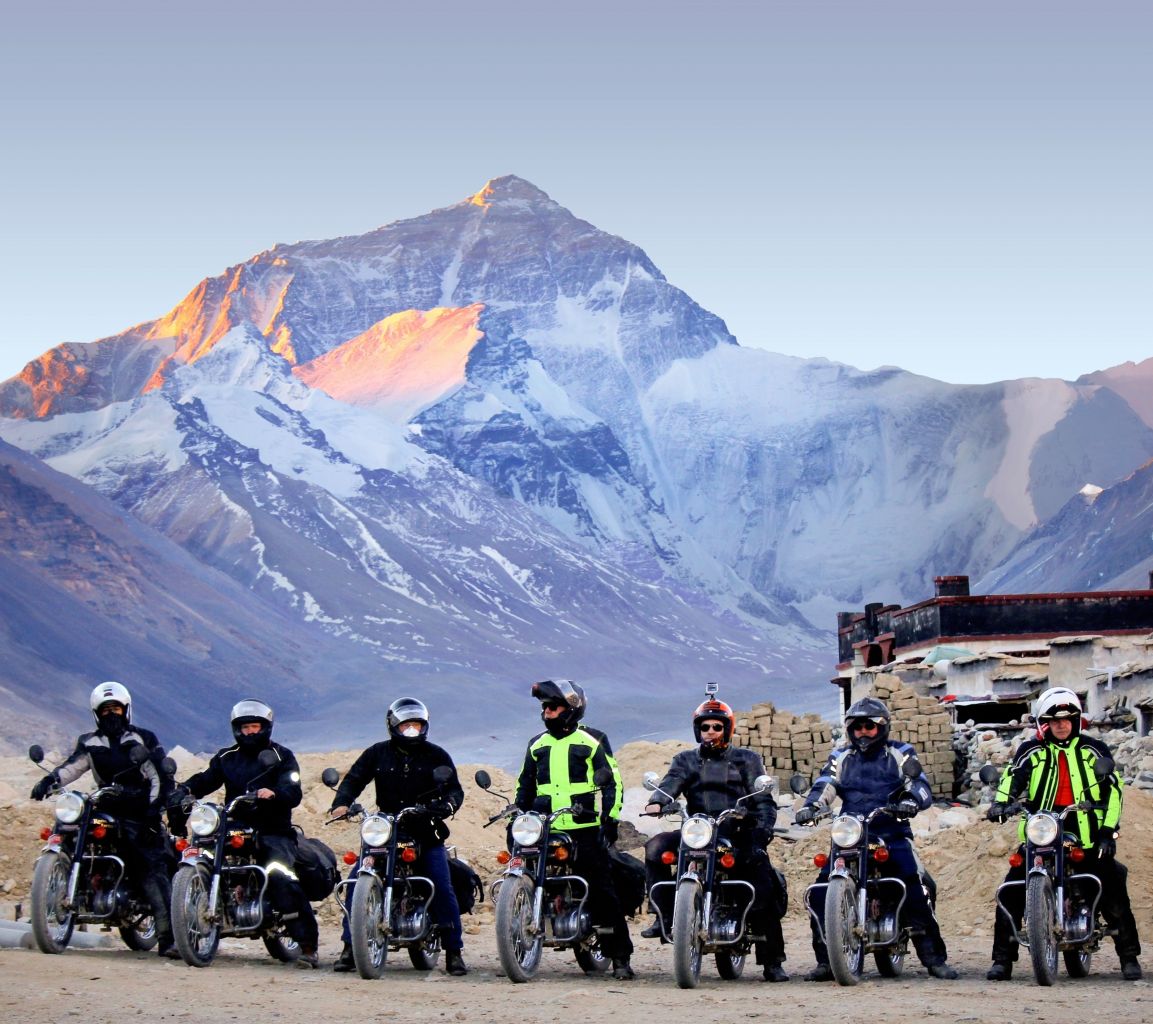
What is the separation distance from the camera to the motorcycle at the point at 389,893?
14.4 metres

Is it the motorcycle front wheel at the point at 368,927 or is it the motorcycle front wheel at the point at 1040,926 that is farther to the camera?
the motorcycle front wheel at the point at 368,927

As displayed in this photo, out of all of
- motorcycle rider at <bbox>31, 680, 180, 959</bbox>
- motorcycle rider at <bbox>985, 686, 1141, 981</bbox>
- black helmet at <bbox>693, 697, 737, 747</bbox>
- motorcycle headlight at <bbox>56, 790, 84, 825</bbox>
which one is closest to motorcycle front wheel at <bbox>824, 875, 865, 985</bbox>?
motorcycle rider at <bbox>985, 686, 1141, 981</bbox>

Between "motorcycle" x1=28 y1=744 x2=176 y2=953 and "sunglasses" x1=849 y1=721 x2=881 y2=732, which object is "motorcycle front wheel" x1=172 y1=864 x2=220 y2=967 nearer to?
"motorcycle" x1=28 y1=744 x2=176 y2=953

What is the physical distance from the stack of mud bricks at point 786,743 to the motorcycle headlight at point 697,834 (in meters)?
24.3

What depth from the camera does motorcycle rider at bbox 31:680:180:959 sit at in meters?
16.0

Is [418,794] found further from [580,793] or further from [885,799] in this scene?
[885,799]

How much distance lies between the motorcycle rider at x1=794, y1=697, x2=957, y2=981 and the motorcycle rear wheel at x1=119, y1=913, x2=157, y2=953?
5150 millimetres

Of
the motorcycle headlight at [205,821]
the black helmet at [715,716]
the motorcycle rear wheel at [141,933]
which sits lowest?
the motorcycle rear wheel at [141,933]

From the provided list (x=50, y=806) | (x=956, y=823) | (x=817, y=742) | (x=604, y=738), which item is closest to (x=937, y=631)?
(x=817, y=742)

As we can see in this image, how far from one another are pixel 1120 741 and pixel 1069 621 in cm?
3105

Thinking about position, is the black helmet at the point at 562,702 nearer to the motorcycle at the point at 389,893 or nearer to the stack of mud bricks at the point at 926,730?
the motorcycle at the point at 389,893

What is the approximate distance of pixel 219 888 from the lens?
15.2 metres

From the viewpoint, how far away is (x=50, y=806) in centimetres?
2591

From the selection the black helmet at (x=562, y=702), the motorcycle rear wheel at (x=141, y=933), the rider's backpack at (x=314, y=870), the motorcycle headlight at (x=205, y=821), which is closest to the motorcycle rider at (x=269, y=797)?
the rider's backpack at (x=314, y=870)
